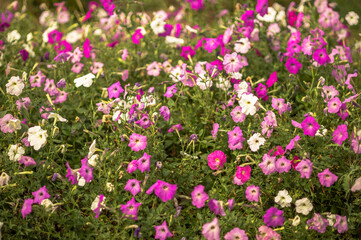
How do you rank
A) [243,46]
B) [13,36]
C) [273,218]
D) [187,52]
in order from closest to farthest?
[273,218], [243,46], [187,52], [13,36]

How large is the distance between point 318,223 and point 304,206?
0.47 ft

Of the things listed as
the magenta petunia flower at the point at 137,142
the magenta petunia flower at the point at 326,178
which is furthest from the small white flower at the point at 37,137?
the magenta petunia flower at the point at 326,178

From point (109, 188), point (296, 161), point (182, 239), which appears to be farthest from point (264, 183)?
point (109, 188)

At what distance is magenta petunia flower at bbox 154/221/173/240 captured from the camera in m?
2.14

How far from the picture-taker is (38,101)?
289 cm

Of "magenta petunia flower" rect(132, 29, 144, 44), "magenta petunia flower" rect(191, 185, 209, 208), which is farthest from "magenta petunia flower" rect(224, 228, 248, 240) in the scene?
"magenta petunia flower" rect(132, 29, 144, 44)

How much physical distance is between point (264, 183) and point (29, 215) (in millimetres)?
Answer: 1506

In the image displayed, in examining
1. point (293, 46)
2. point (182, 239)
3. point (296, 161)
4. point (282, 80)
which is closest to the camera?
point (182, 239)

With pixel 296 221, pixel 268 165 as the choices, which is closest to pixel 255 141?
pixel 268 165

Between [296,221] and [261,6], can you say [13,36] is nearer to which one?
[261,6]

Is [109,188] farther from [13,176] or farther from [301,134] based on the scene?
[301,134]

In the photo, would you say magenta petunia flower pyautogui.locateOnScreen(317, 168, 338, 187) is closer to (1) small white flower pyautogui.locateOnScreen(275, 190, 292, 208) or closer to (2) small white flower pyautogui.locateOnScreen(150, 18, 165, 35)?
(1) small white flower pyautogui.locateOnScreen(275, 190, 292, 208)

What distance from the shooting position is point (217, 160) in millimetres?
2535

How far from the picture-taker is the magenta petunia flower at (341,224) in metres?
2.25
